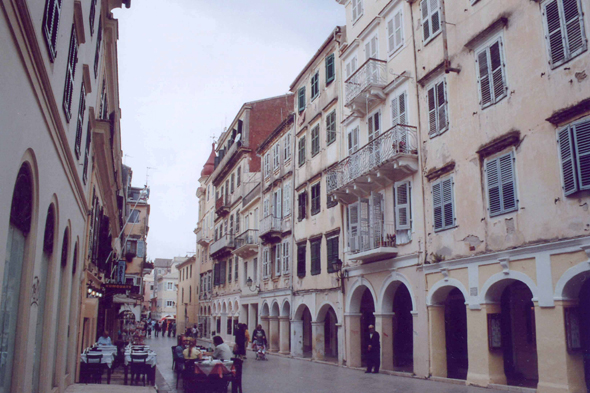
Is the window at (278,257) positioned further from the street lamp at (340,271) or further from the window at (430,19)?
the window at (430,19)

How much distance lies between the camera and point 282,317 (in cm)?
3047

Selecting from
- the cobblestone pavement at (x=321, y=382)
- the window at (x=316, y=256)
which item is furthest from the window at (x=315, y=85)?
the cobblestone pavement at (x=321, y=382)

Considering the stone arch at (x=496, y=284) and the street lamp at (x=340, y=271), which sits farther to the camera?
the street lamp at (x=340, y=271)

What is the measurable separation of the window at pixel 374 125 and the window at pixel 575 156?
9.46 m

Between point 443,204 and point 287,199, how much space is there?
14.8 metres

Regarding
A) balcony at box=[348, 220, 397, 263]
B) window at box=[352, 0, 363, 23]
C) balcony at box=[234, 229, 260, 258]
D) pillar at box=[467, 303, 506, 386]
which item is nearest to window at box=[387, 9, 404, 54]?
window at box=[352, 0, 363, 23]

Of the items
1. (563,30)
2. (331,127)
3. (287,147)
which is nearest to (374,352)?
(331,127)

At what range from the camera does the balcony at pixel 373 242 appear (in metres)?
19.8

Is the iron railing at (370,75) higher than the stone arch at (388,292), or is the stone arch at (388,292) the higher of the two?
the iron railing at (370,75)

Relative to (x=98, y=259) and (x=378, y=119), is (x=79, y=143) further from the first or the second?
(x=378, y=119)

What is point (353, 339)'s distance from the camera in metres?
22.4

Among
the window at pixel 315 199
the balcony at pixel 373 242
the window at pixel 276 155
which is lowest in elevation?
the balcony at pixel 373 242

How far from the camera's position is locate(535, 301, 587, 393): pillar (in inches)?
485

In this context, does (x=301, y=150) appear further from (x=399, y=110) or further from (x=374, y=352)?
(x=374, y=352)
